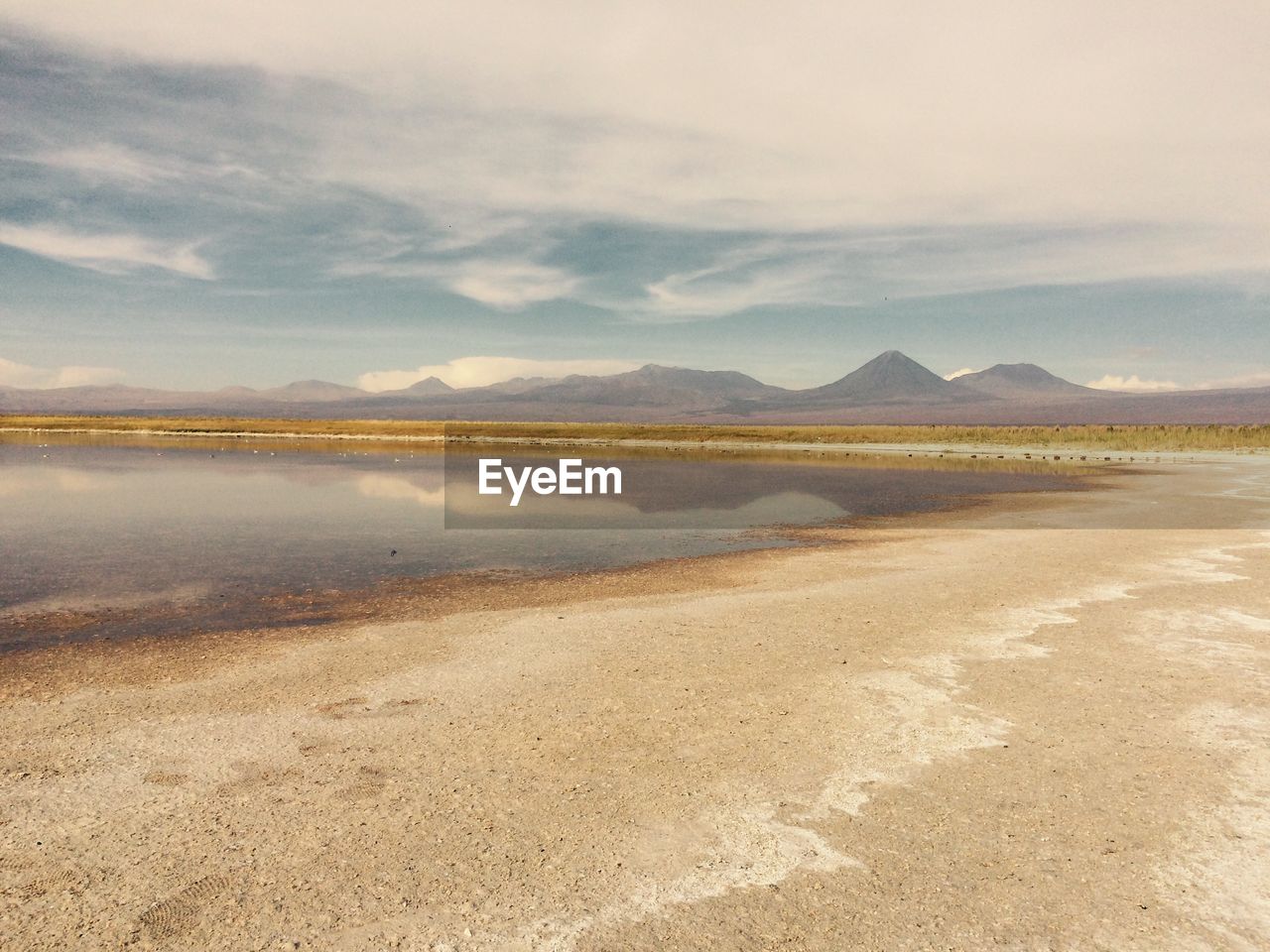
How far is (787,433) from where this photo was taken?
412 feet

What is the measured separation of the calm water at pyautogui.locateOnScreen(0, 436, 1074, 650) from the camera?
15.2 m

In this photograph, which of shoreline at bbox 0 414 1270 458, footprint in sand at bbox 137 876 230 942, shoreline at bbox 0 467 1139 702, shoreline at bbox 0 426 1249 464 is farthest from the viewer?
shoreline at bbox 0 414 1270 458

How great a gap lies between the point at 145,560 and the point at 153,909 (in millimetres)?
16332

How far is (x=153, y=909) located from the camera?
547cm

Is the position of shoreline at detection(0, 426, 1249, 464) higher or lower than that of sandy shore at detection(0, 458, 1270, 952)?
higher

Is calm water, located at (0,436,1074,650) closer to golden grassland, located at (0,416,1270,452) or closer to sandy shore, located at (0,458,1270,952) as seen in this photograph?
sandy shore, located at (0,458,1270,952)

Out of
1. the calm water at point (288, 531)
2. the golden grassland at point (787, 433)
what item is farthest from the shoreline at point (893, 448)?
the calm water at point (288, 531)

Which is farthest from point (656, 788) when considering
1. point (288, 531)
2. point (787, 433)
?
point (787, 433)

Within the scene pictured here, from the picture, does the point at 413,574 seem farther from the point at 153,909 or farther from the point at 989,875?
the point at 989,875

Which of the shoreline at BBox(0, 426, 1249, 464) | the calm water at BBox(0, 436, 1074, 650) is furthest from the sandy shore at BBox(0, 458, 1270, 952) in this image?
the shoreline at BBox(0, 426, 1249, 464)

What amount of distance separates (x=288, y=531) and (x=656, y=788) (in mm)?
20634

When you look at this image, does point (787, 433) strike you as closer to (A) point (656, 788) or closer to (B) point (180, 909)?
(A) point (656, 788)

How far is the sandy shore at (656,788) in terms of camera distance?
5465 mm

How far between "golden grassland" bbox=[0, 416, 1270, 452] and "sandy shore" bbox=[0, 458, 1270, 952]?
8552 cm
